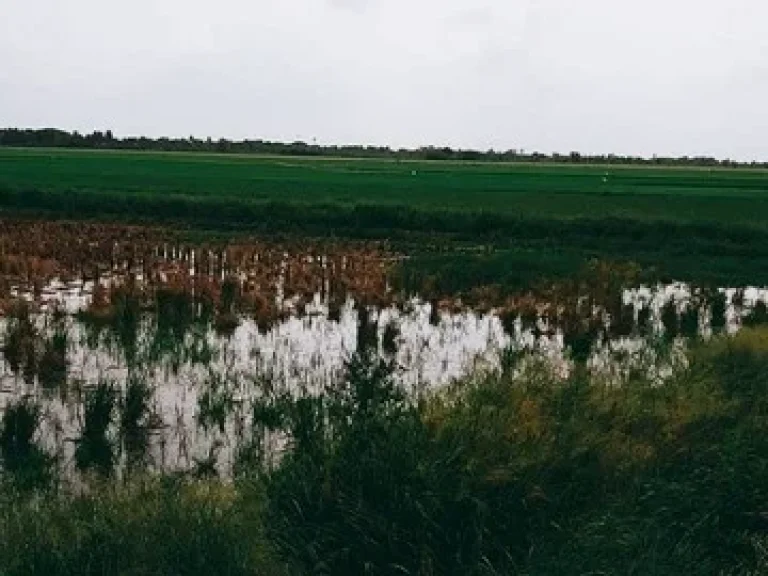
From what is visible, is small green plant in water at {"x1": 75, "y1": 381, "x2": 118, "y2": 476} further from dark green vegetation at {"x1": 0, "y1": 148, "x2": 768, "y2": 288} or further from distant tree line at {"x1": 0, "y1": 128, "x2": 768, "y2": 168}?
distant tree line at {"x1": 0, "y1": 128, "x2": 768, "y2": 168}

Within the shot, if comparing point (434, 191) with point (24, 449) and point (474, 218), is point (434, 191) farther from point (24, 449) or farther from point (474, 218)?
point (24, 449)

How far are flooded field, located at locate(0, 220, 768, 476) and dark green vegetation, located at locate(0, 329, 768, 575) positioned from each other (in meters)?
1.63

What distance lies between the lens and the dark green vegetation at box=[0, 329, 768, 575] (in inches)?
281

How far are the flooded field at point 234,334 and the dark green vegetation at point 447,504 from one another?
163 cm

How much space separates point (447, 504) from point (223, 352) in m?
8.26

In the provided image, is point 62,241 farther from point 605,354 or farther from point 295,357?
point 605,354

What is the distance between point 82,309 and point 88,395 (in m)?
6.71

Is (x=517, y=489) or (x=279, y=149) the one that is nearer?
(x=517, y=489)

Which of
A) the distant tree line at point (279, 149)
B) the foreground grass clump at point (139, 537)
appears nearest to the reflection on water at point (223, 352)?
the foreground grass clump at point (139, 537)

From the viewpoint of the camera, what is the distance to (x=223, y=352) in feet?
49.9

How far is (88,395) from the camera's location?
1156 cm

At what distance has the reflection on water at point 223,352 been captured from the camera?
1092 centimetres

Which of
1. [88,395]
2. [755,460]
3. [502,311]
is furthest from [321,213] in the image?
[755,460]

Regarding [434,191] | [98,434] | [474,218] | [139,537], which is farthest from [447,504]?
[434,191]
